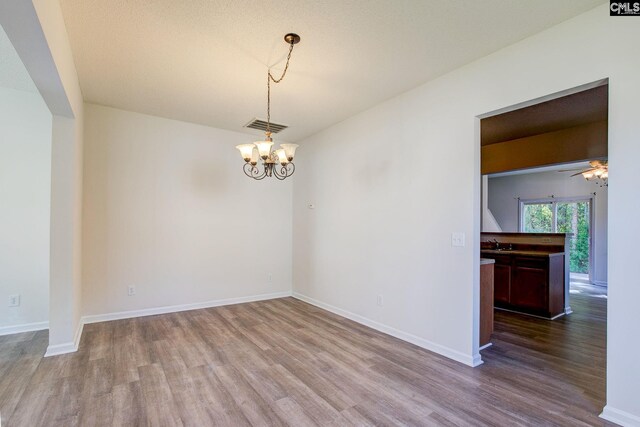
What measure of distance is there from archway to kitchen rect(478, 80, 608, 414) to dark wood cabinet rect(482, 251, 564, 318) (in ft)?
0.04

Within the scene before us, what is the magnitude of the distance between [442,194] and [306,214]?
2626 mm

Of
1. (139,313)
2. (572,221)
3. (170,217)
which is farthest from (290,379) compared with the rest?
(572,221)

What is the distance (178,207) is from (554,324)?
17.8 feet

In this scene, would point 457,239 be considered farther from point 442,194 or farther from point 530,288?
point 530,288

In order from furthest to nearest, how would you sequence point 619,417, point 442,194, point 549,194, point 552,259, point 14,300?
1. point 549,194
2. point 552,259
3. point 14,300
4. point 442,194
5. point 619,417

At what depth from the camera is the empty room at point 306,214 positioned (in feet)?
6.97

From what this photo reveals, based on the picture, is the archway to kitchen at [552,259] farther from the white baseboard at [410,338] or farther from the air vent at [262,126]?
the air vent at [262,126]

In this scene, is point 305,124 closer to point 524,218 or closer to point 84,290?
point 84,290

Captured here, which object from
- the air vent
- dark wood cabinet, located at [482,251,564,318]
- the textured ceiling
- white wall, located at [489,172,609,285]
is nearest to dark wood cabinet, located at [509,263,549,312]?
dark wood cabinet, located at [482,251,564,318]

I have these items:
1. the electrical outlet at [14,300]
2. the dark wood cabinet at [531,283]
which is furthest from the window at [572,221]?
the electrical outlet at [14,300]

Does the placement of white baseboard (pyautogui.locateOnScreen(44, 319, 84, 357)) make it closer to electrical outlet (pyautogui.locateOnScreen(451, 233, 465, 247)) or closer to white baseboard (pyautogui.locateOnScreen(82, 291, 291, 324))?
white baseboard (pyautogui.locateOnScreen(82, 291, 291, 324))

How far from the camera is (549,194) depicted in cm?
800

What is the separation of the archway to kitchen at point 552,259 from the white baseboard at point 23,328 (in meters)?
5.00

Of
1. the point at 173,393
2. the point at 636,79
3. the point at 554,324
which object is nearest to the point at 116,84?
the point at 173,393
